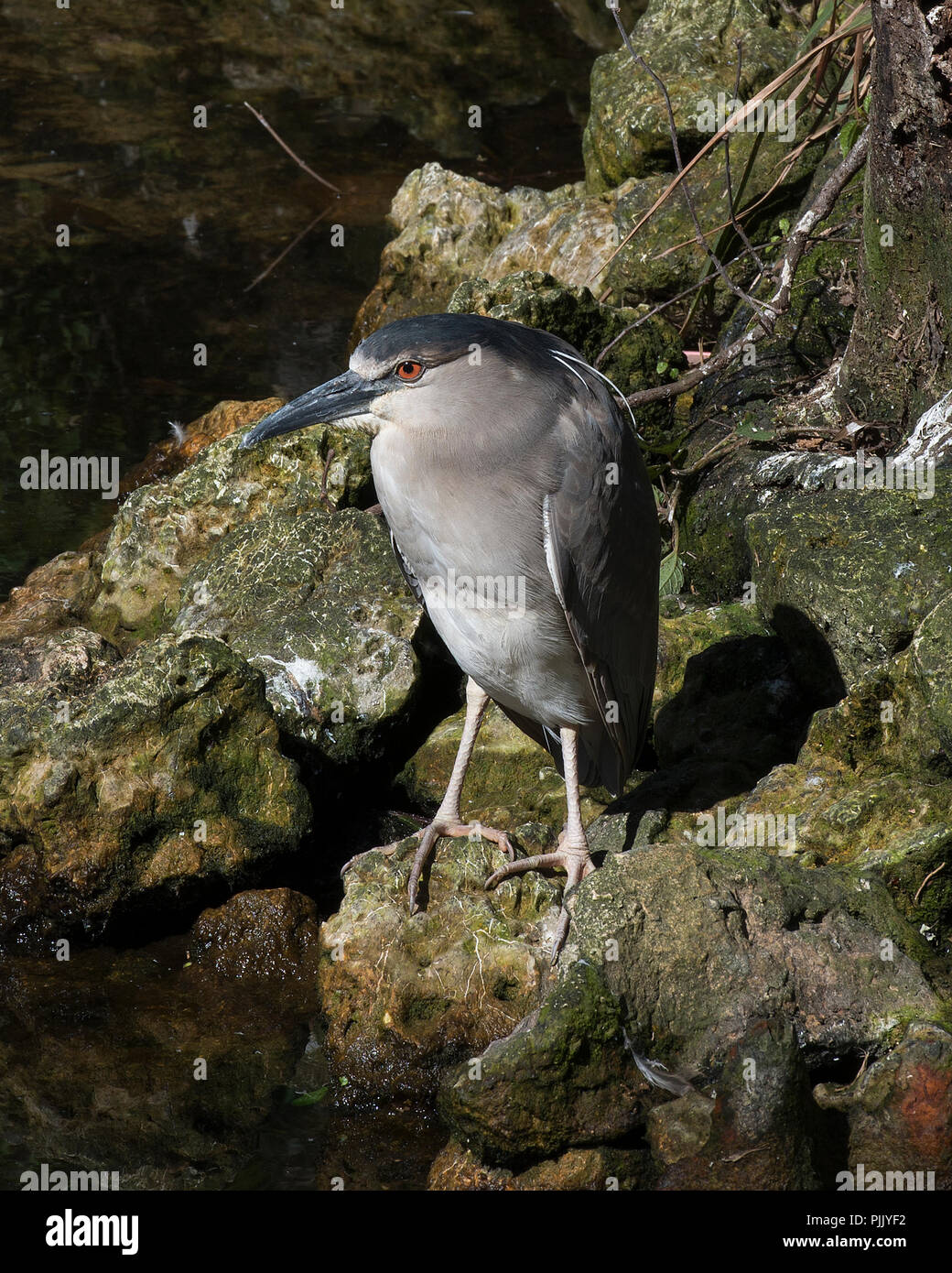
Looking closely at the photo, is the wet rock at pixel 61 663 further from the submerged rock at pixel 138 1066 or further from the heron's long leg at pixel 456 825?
the heron's long leg at pixel 456 825

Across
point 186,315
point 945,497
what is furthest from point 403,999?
point 186,315

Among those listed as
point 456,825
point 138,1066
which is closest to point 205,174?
point 456,825

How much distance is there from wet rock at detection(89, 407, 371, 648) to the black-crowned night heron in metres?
1.57

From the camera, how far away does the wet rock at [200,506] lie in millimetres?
5680

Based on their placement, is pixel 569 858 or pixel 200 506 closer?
pixel 569 858

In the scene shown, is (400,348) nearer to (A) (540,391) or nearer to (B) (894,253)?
(A) (540,391)

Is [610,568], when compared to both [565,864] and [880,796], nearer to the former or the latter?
[565,864]

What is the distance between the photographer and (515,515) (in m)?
3.74

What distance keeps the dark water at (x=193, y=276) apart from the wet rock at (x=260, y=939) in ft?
0.28

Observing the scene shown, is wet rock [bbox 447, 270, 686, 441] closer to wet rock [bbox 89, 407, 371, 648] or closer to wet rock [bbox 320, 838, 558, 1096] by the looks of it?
wet rock [bbox 89, 407, 371, 648]

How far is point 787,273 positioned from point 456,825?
2.90 m

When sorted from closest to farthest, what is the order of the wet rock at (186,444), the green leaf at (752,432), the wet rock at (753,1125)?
the wet rock at (753,1125), the green leaf at (752,432), the wet rock at (186,444)

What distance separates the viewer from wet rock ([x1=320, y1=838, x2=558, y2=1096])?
3.75 m

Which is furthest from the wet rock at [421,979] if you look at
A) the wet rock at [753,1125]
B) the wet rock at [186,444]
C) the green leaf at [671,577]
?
the wet rock at [186,444]
